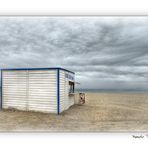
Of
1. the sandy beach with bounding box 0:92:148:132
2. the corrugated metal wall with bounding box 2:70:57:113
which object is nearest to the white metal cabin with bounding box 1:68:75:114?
the corrugated metal wall with bounding box 2:70:57:113

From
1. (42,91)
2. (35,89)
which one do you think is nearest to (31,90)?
(35,89)

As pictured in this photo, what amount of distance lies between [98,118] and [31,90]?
4.64ft

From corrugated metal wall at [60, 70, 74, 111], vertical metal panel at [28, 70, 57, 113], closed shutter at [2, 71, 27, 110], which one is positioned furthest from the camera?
corrugated metal wall at [60, 70, 74, 111]

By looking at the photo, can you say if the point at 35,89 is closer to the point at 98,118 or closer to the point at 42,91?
the point at 42,91

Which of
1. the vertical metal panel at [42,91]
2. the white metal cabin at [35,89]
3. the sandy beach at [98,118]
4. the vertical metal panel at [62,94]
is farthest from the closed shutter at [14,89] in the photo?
the vertical metal panel at [62,94]

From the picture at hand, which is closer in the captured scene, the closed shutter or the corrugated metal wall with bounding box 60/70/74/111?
the closed shutter

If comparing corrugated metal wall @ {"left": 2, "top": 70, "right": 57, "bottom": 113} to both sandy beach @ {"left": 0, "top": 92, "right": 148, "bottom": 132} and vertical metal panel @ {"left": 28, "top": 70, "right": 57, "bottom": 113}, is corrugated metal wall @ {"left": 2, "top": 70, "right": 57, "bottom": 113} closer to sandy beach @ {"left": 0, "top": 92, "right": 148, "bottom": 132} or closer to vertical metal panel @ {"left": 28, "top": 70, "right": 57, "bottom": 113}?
vertical metal panel @ {"left": 28, "top": 70, "right": 57, "bottom": 113}

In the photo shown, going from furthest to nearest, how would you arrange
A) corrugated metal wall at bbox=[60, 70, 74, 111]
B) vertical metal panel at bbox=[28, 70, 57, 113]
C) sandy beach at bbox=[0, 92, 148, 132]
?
1. corrugated metal wall at bbox=[60, 70, 74, 111]
2. vertical metal panel at bbox=[28, 70, 57, 113]
3. sandy beach at bbox=[0, 92, 148, 132]

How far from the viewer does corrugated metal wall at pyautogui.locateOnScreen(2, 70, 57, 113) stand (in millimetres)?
4137

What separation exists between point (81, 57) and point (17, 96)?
1550mm

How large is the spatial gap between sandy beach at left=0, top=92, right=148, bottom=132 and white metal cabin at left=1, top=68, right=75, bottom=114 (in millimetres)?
218
